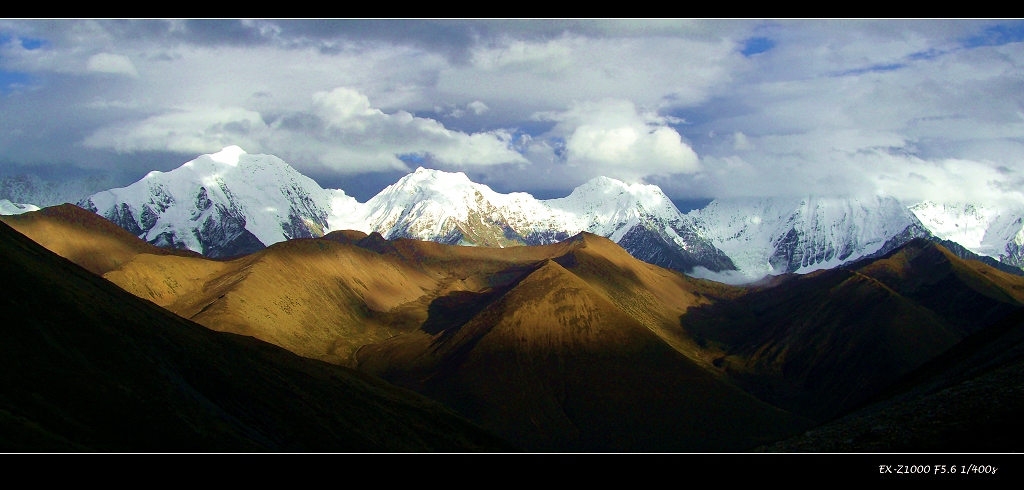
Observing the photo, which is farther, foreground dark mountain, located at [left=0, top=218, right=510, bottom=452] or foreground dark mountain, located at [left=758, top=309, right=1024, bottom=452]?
foreground dark mountain, located at [left=0, top=218, right=510, bottom=452]

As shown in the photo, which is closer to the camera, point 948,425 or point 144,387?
point 948,425

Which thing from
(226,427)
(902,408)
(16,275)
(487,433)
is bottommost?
(487,433)

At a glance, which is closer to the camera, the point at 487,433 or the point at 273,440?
the point at 273,440

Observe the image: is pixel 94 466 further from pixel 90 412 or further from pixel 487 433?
pixel 487 433

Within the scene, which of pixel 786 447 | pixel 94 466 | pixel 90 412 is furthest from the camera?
pixel 90 412

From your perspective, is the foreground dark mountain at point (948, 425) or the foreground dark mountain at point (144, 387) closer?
the foreground dark mountain at point (948, 425)

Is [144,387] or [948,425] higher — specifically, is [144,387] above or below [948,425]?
below

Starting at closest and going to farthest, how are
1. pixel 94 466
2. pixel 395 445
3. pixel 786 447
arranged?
1. pixel 94 466
2. pixel 786 447
3. pixel 395 445

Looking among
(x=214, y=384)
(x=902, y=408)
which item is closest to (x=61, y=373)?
(x=214, y=384)
